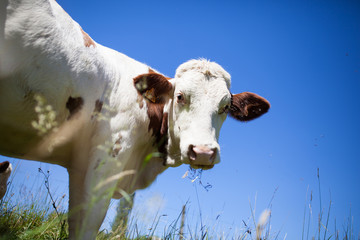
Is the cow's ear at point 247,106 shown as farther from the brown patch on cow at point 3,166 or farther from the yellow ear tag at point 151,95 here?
the brown patch on cow at point 3,166

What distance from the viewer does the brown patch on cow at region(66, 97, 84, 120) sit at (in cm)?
328

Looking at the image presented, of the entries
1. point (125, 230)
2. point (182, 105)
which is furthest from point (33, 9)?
point (125, 230)

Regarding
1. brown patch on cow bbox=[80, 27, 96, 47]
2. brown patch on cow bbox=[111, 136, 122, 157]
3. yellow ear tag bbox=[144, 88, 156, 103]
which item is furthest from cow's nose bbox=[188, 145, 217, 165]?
brown patch on cow bbox=[80, 27, 96, 47]

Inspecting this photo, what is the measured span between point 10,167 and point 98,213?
3376 millimetres

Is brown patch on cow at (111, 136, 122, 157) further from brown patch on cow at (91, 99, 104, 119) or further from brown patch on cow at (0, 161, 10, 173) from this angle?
brown patch on cow at (0, 161, 10, 173)

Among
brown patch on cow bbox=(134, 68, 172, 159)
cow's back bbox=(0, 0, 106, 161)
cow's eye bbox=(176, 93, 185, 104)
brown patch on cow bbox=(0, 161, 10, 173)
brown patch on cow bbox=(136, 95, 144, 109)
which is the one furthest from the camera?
brown patch on cow bbox=(0, 161, 10, 173)

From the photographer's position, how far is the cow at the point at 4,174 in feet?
17.1

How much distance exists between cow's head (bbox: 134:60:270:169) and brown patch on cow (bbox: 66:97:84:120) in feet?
2.66

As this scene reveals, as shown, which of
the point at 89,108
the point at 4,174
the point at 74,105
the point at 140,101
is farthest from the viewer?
the point at 4,174

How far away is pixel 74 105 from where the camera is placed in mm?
3326

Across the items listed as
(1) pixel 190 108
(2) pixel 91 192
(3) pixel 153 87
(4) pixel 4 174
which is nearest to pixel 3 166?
(4) pixel 4 174

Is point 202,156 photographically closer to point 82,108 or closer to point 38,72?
point 82,108

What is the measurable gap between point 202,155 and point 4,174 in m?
4.11

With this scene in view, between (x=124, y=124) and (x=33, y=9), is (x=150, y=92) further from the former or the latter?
(x=33, y=9)
